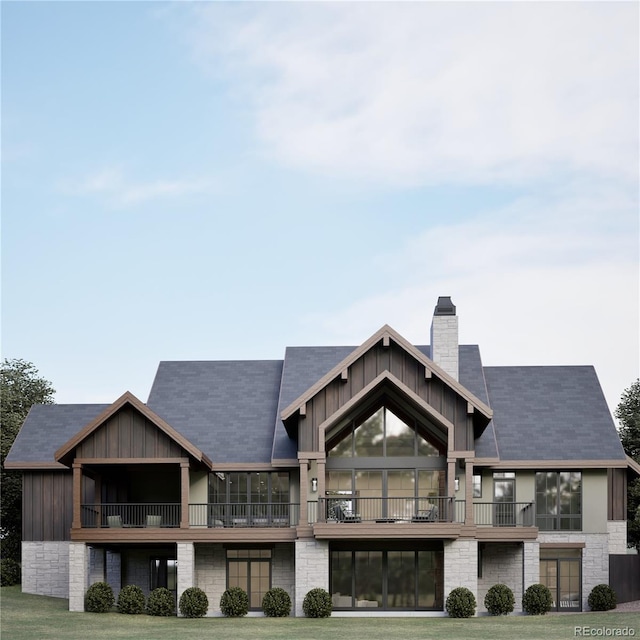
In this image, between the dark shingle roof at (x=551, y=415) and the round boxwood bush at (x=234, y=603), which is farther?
the dark shingle roof at (x=551, y=415)

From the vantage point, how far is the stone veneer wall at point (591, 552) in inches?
1526

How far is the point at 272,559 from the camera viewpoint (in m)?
38.7

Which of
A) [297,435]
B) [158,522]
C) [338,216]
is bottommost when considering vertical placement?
[158,522]

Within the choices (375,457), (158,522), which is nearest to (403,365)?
(375,457)

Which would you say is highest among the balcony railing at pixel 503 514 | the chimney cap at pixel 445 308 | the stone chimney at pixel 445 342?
the chimney cap at pixel 445 308

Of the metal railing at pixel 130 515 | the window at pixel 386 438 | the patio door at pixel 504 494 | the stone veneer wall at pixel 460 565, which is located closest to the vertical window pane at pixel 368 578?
the stone veneer wall at pixel 460 565

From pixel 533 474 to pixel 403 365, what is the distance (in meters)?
6.79

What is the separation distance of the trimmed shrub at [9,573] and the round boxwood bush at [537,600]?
63.4 ft

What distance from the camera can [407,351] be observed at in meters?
36.5

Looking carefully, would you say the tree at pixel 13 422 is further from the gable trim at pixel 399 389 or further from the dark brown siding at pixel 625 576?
the dark brown siding at pixel 625 576

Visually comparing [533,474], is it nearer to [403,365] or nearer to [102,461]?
[403,365]

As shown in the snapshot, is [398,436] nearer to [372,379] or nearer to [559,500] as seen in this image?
[372,379]

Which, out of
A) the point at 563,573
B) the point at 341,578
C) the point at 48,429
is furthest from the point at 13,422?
the point at 563,573

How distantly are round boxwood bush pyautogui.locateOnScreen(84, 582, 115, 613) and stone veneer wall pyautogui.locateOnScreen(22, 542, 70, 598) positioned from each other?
4.82 m
